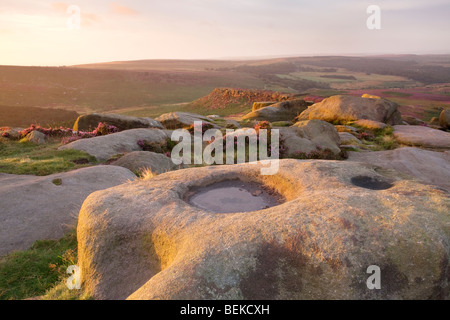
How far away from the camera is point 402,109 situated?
48969 mm

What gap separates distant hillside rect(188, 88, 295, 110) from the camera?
54.4 metres

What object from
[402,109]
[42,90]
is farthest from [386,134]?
[42,90]

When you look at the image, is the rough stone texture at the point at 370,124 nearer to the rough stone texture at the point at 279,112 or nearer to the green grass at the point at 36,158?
the rough stone texture at the point at 279,112

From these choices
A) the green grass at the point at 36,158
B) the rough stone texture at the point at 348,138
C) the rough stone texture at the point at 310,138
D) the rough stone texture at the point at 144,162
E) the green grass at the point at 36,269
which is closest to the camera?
the green grass at the point at 36,269

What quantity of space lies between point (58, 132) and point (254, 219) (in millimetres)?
25353

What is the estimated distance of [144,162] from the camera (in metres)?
17.0

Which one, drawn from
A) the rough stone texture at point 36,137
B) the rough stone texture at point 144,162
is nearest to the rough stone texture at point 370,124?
the rough stone texture at point 144,162

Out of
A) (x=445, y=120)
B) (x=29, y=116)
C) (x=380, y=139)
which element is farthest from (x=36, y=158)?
(x=445, y=120)

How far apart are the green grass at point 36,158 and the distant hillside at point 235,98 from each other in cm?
3701

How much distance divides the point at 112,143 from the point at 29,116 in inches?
1584

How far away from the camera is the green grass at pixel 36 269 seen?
7.65m

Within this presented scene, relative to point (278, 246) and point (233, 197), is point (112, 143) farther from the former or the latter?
point (278, 246)

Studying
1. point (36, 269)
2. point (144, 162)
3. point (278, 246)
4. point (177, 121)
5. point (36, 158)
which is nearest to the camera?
point (278, 246)

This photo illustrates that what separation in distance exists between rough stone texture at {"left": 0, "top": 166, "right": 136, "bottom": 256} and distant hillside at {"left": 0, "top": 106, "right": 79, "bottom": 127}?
36957 mm
